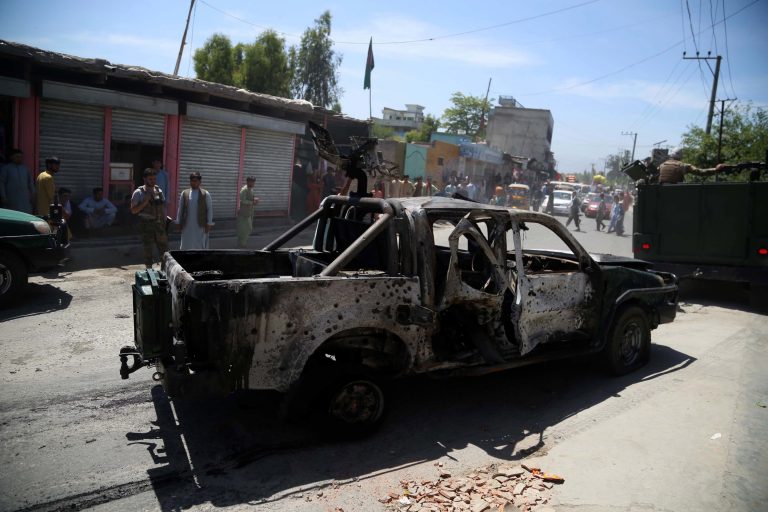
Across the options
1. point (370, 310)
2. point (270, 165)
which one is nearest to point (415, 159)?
point (270, 165)

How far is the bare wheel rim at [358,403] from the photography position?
13.0 feet

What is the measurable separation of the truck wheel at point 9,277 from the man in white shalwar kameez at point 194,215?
243 cm

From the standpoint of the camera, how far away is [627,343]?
5.82 metres

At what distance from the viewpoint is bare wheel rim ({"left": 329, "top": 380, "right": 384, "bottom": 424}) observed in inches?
156

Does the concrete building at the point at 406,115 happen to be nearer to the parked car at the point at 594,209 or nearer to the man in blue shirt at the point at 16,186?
the parked car at the point at 594,209

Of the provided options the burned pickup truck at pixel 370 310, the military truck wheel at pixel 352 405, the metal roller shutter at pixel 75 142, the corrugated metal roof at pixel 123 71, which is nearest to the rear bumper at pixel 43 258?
the burned pickup truck at pixel 370 310

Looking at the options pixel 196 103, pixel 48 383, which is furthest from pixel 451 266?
pixel 196 103

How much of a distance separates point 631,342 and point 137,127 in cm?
1097

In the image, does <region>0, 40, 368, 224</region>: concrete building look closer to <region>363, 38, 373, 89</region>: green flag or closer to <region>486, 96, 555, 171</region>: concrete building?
<region>363, 38, 373, 89</region>: green flag

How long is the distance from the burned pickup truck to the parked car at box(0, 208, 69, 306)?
8.29 ft

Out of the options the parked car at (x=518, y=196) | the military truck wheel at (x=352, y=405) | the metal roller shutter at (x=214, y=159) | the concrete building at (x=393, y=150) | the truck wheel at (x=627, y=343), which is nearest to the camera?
the military truck wheel at (x=352, y=405)

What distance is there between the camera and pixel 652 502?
341 cm

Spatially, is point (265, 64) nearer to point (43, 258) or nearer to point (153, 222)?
point (153, 222)

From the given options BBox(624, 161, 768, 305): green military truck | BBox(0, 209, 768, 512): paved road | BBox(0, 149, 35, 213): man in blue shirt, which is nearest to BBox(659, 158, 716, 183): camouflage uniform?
BBox(624, 161, 768, 305): green military truck
